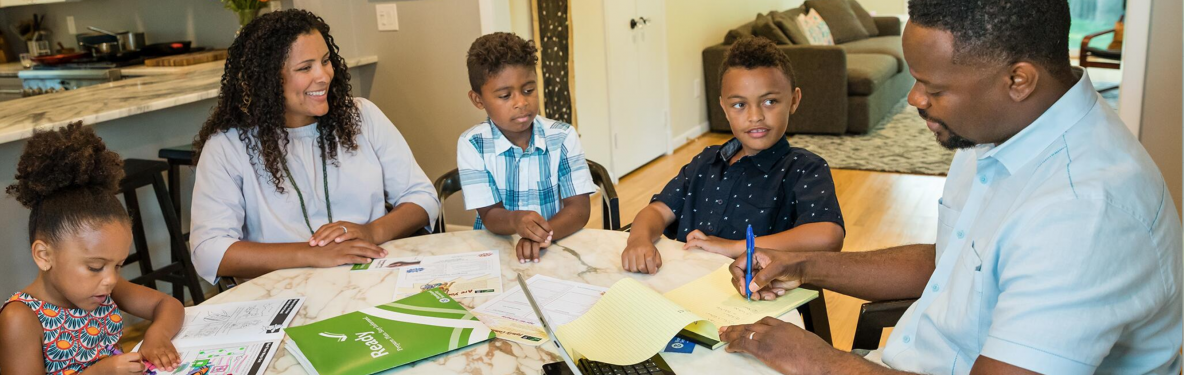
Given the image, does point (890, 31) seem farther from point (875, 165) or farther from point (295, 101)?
point (295, 101)

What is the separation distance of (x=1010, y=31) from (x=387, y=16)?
2.99m

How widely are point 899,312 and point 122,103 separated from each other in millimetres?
2637

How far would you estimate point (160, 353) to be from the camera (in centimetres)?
135

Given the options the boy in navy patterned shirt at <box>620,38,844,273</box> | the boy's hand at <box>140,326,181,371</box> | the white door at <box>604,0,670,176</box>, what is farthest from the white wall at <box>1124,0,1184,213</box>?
the boy's hand at <box>140,326,181,371</box>

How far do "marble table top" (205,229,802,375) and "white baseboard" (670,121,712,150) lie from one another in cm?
→ 382

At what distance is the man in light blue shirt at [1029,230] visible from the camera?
1.00m

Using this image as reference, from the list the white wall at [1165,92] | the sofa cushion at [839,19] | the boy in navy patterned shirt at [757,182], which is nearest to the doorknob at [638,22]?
the sofa cushion at [839,19]

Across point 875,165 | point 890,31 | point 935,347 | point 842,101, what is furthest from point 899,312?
point 890,31

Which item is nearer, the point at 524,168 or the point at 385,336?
the point at 385,336

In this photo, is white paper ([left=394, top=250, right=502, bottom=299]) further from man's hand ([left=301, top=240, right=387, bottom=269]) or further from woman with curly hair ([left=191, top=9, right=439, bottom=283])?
woman with curly hair ([left=191, top=9, right=439, bottom=283])

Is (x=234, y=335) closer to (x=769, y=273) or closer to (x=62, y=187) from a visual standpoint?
(x=62, y=187)

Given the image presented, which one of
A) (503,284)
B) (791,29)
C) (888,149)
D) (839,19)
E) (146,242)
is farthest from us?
(839,19)

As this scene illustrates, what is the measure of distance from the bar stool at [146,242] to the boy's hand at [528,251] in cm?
173

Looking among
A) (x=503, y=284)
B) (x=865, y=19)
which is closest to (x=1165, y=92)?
(x=503, y=284)
